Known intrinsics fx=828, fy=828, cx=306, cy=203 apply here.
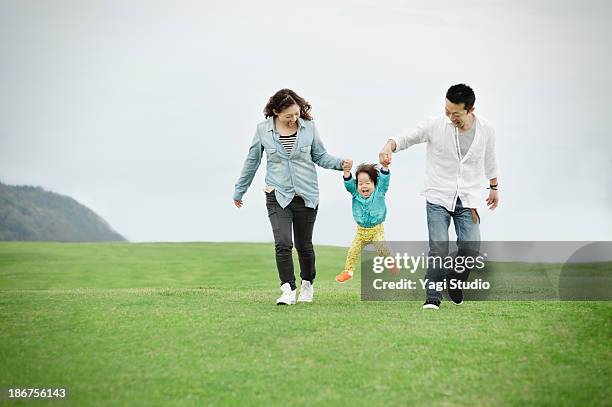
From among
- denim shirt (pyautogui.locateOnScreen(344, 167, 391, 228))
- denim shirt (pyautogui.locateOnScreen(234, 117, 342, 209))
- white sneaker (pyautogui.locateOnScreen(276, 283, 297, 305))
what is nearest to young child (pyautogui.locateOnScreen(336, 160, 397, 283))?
denim shirt (pyautogui.locateOnScreen(344, 167, 391, 228))

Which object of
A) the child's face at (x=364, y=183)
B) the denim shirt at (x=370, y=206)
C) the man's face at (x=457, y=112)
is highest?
the man's face at (x=457, y=112)

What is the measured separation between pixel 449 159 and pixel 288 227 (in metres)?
1.81

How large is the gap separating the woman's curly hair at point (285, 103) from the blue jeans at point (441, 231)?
162cm

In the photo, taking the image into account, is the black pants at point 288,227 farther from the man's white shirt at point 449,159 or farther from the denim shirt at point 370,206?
the man's white shirt at point 449,159

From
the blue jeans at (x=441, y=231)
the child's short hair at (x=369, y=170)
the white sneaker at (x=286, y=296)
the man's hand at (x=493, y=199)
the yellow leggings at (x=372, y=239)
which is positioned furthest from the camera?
the yellow leggings at (x=372, y=239)

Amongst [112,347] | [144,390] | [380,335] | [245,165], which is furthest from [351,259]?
[144,390]

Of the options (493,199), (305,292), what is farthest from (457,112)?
(305,292)

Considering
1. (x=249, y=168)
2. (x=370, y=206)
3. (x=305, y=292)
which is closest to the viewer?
(x=249, y=168)

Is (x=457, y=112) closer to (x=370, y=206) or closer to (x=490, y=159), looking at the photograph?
(x=490, y=159)

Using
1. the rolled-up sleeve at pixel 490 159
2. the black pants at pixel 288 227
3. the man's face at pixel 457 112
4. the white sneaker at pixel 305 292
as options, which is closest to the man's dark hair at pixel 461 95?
the man's face at pixel 457 112

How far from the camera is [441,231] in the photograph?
337 inches

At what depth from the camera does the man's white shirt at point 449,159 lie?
847 centimetres

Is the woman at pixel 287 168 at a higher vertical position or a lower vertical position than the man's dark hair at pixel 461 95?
lower

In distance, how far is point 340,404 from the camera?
5238mm
